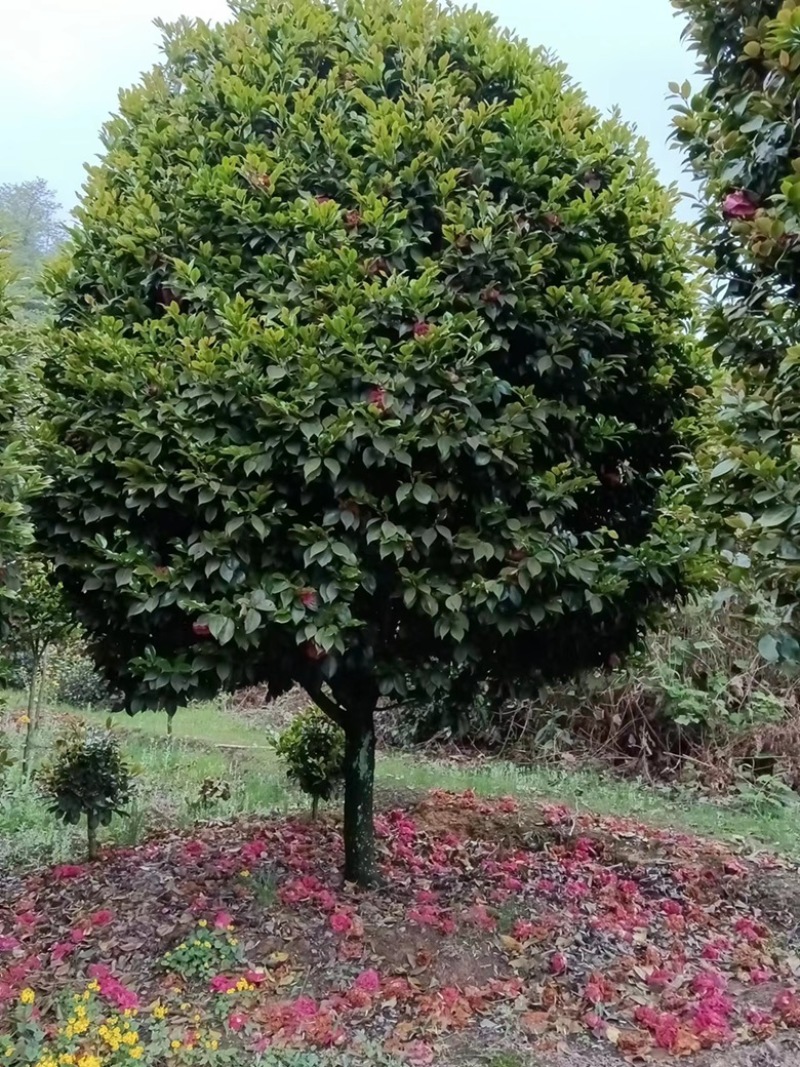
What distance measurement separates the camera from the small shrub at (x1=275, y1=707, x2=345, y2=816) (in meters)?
5.42

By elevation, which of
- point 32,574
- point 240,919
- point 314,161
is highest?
point 314,161

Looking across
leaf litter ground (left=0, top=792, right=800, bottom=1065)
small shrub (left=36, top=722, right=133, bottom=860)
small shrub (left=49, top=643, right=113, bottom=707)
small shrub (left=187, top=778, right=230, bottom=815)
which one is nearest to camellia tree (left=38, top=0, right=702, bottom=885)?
leaf litter ground (left=0, top=792, right=800, bottom=1065)

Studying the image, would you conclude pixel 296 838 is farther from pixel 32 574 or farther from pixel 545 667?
pixel 32 574

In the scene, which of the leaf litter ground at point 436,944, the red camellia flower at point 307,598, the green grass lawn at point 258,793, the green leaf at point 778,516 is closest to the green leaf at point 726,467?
the green leaf at point 778,516

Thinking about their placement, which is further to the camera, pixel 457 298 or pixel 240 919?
pixel 240 919

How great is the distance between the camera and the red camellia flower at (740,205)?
295 cm

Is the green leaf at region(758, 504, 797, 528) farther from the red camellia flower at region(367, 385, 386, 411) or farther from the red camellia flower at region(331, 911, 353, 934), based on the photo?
the red camellia flower at region(331, 911, 353, 934)

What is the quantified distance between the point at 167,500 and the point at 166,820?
3440 mm

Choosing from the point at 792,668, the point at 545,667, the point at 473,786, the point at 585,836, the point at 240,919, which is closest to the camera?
the point at 792,668

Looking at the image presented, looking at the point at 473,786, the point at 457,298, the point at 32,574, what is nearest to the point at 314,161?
the point at 457,298

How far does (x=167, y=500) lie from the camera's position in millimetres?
3463

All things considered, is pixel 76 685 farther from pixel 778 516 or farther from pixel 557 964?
pixel 778 516

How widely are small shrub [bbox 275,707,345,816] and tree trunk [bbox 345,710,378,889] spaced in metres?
0.96

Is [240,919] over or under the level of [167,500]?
under
